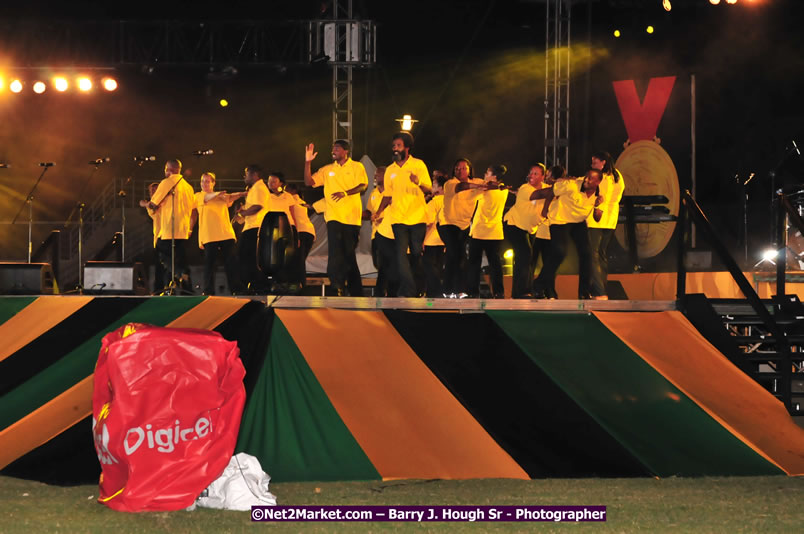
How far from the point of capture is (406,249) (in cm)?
984

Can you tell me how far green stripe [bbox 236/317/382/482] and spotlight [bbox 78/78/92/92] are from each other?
1226 cm

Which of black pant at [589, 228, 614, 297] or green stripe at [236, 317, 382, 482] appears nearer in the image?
green stripe at [236, 317, 382, 482]

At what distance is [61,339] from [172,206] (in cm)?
559

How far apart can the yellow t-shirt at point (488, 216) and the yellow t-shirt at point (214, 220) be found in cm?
313

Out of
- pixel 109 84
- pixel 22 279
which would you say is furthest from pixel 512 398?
A: pixel 109 84

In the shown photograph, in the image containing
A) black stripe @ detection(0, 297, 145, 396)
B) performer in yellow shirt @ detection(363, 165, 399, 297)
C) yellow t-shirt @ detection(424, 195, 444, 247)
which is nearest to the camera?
black stripe @ detection(0, 297, 145, 396)

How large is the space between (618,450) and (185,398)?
115 inches

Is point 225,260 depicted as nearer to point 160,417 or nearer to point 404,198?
point 404,198

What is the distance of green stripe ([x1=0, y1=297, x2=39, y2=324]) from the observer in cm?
705

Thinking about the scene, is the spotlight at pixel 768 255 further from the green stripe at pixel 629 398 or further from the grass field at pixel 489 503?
the grass field at pixel 489 503

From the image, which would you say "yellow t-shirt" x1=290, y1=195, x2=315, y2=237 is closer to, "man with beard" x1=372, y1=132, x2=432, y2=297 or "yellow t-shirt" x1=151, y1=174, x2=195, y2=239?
"yellow t-shirt" x1=151, y1=174, x2=195, y2=239

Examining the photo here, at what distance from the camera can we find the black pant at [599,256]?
10.5m

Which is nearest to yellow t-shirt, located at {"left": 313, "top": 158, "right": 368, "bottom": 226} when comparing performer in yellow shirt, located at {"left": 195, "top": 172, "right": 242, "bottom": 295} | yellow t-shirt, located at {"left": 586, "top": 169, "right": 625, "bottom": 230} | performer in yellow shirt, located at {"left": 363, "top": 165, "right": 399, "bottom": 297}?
performer in yellow shirt, located at {"left": 363, "top": 165, "right": 399, "bottom": 297}

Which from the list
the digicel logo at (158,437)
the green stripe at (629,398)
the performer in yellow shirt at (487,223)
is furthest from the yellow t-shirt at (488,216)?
the digicel logo at (158,437)
